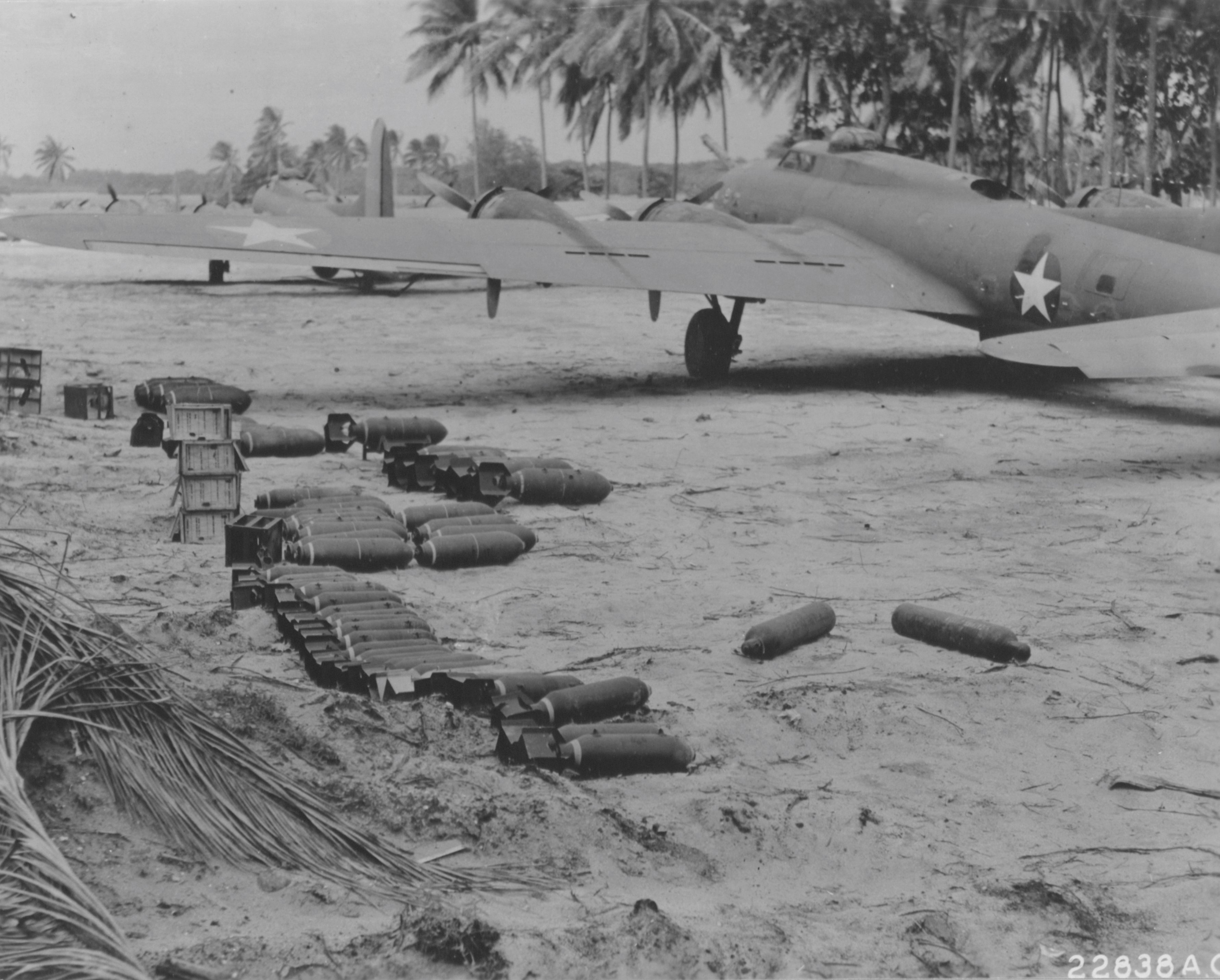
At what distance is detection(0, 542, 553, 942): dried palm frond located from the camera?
163 inches

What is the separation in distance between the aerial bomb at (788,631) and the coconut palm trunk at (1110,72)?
654 centimetres

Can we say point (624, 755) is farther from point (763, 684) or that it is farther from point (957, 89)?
point (957, 89)

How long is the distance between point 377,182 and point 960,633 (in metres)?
20.6

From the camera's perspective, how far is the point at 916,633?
7461 millimetres

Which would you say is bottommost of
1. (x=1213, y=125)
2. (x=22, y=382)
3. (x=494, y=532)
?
(x=494, y=532)

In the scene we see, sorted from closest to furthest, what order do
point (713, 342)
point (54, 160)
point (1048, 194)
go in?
point (54, 160), point (1048, 194), point (713, 342)

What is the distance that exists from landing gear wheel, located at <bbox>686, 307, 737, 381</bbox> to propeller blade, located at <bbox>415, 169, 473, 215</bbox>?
413 centimetres

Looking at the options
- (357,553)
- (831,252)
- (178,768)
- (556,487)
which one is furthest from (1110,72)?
(178,768)

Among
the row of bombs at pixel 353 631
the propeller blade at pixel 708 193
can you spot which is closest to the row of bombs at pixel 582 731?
the row of bombs at pixel 353 631

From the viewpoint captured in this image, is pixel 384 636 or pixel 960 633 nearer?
pixel 384 636

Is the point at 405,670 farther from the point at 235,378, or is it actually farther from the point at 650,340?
the point at 650,340

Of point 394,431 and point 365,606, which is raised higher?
point 394,431

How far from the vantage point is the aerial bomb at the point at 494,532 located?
8930mm

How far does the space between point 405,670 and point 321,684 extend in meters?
0.44
